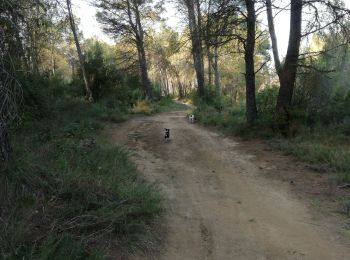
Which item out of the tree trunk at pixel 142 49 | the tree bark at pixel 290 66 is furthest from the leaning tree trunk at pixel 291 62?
the tree trunk at pixel 142 49

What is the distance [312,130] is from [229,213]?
605cm

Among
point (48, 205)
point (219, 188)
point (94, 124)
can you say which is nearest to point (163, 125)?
point (94, 124)

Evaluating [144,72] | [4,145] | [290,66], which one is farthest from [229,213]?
[144,72]

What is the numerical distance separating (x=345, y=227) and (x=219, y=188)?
2.47 meters

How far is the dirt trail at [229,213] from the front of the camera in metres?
4.73

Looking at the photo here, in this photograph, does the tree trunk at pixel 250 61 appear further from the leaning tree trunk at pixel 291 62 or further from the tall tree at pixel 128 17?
the tall tree at pixel 128 17

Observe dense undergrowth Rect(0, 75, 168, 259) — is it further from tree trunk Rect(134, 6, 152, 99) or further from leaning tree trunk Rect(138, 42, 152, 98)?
leaning tree trunk Rect(138, 42, 152, 98)

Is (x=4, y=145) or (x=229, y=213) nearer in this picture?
(x=4, y=145)

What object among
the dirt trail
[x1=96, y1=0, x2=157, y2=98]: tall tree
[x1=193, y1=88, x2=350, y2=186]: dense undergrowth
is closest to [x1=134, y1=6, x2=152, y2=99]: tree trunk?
[x1=96, y1=0, x2=157, y2=98]: tall tree

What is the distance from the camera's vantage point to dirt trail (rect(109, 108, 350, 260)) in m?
4.73

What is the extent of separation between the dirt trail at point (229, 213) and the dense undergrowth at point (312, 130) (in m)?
1.35

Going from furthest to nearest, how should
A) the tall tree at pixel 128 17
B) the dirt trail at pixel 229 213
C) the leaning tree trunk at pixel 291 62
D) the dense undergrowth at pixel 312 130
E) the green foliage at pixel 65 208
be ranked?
A: 1. the tall tree at pixel 128 17
2. the leaning tree trunk at pixel 291 62
3. the dense undergrowth at pixel 312 130
4. the dirt trail at pixel 229 213
5. the green foliage at pixel 65 208

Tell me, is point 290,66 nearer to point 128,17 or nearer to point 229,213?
point 229,213

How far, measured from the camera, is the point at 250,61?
12.7 m
